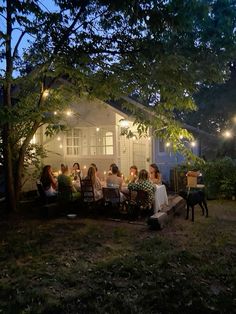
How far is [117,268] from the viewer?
5.04 m

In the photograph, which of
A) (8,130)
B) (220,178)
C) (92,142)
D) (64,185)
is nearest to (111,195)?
(64,185)

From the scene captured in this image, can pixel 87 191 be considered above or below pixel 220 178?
below

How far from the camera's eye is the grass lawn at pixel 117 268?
387 centimetres

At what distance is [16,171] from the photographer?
30.9 feet

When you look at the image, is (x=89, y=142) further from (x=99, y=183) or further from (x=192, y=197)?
(x=192, y=197)

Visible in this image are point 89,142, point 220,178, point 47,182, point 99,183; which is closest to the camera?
point 99,183

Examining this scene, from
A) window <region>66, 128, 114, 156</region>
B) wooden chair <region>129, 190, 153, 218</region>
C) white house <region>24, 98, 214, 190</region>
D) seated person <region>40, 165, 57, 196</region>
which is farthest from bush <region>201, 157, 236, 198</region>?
seated person <region>40, 165, 57, 196</region>

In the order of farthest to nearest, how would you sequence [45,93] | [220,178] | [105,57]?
[220,178] < [45,93] < [105,57]

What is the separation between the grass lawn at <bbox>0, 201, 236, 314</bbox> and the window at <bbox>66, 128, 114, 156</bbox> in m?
6.18

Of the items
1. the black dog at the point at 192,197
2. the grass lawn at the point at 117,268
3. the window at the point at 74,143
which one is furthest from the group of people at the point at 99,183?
the window at the point at 74,143

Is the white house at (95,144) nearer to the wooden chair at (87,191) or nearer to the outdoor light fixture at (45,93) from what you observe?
the outdoor light fixture at (45,93)

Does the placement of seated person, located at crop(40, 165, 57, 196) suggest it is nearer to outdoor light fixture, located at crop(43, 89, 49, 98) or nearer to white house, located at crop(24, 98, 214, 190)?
outdoor light fixture, located at crop(43, 89, 49, 98)

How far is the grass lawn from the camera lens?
12.7 ft

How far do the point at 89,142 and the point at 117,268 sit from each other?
31.7ft
